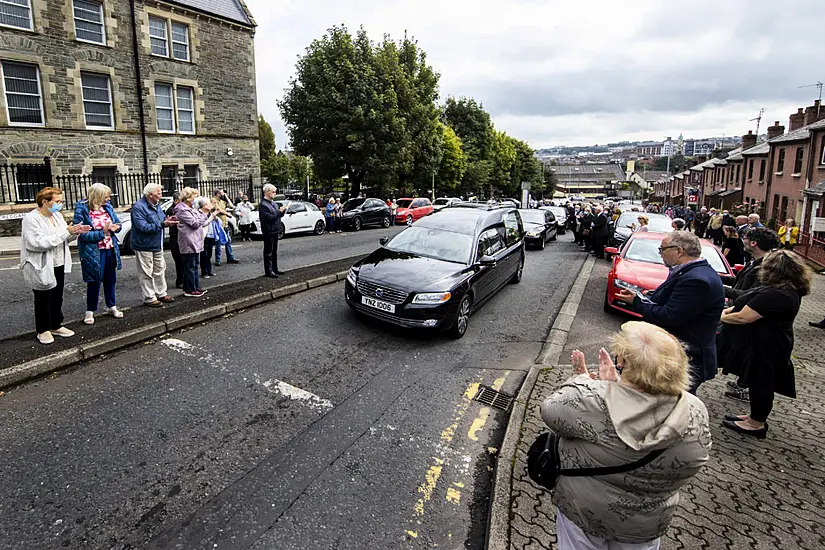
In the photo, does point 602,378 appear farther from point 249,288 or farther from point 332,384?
point 249,288

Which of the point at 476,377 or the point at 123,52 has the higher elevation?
the point at 123,52

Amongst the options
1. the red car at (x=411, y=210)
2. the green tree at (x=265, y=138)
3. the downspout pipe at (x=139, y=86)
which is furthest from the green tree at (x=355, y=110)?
the green tree at (x=265, y=138)

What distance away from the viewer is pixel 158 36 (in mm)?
21953

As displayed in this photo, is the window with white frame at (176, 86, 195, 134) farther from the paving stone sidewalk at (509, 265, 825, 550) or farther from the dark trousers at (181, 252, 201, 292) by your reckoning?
the paving stone sidewalk at (509, 265, 825, 550)

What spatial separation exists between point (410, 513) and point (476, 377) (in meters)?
2.62

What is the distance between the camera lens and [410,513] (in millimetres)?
3396

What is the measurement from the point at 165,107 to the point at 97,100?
2.93m

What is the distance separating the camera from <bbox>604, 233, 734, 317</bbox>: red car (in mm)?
8328

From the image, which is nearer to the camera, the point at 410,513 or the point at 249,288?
the point at 410,513

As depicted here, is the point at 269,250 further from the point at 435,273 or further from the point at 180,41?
the point at 180,41

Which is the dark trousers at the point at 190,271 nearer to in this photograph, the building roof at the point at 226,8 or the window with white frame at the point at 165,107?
the window with white frame at the point at 165,107

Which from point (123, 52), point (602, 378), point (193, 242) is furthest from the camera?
point (123, 52)

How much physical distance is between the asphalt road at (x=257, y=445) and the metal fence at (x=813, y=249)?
15246mm

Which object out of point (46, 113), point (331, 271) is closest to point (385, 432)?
point (331, 271)
